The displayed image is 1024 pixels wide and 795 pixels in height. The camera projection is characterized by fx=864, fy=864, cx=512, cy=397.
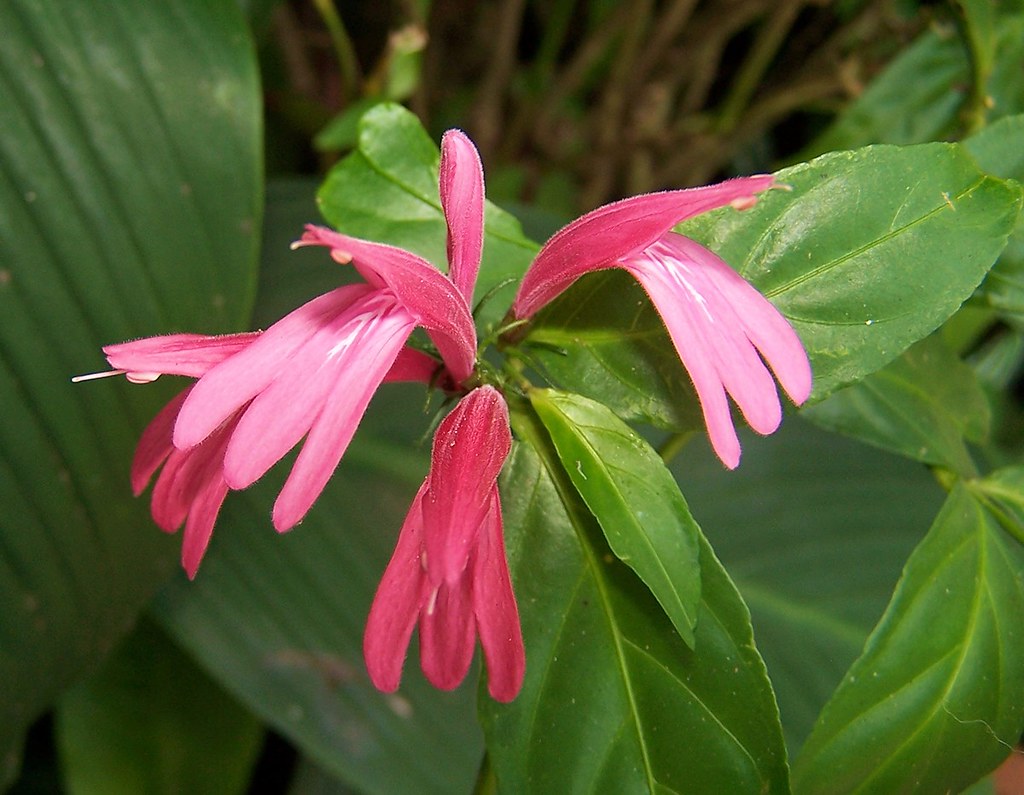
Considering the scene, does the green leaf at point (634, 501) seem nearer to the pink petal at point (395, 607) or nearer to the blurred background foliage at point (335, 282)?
the pink petal at point (395, 607)

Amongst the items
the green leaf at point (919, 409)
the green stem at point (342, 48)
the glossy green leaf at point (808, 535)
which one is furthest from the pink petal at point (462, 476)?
the green stem at point (342, 48)

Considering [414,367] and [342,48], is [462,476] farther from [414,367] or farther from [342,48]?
[342,48]

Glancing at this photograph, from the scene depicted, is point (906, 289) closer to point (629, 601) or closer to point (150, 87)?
point (629, 601)

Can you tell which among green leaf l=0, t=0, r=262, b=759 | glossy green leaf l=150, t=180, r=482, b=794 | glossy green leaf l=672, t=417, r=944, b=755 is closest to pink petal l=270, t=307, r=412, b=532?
green leaf l=0, t=0, r=262, b=759

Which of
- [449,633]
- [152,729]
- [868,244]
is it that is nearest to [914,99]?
[868,244]

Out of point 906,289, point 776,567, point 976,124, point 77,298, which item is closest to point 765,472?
point 776,567

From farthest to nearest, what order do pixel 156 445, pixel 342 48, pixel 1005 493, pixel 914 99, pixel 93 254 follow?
1. pixel 342 48
2. pixel 914 99
3. pixel 93 254
4. pixel 1005 493
5. pixel 156 445
